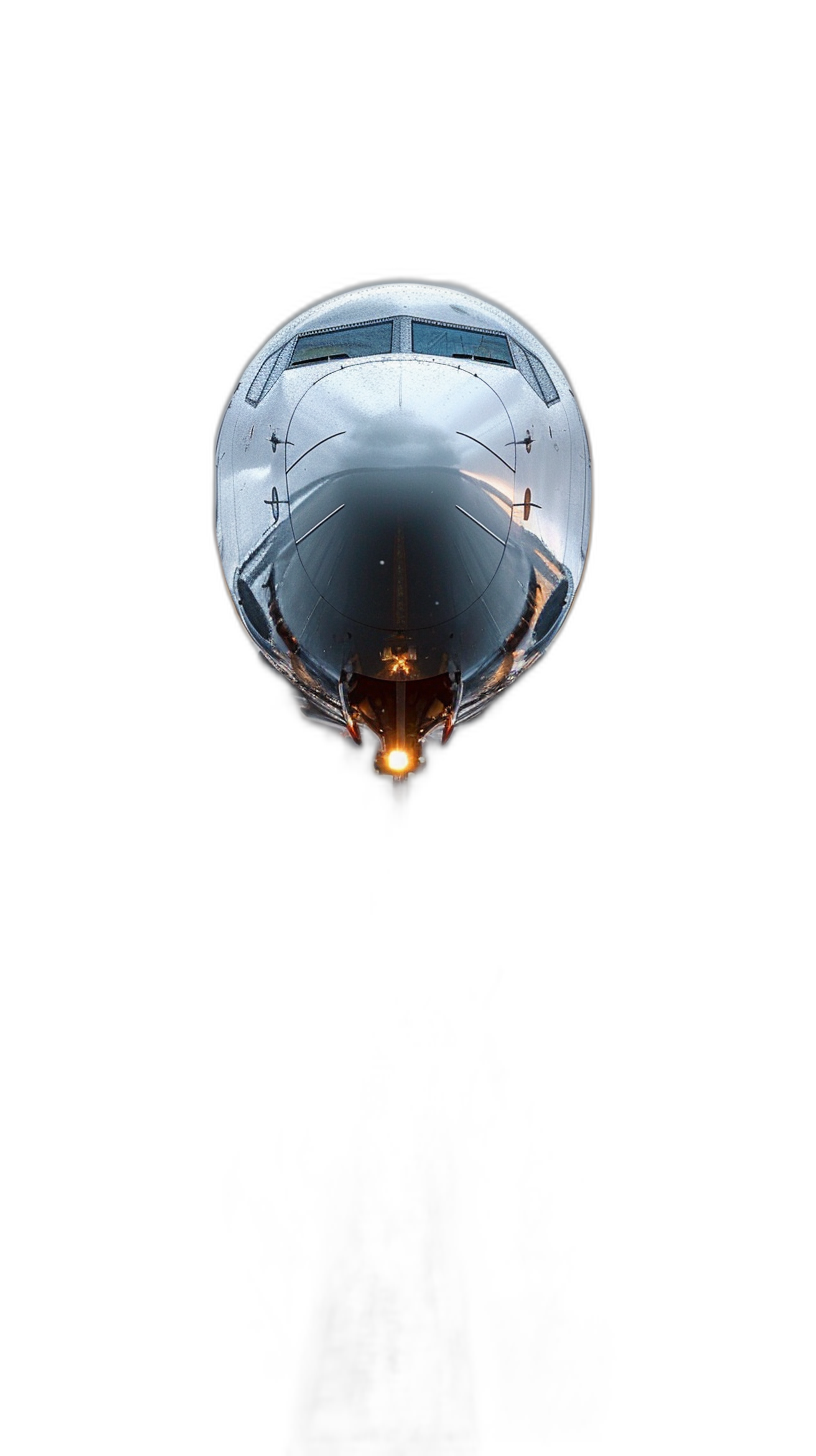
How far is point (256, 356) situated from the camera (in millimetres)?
6391

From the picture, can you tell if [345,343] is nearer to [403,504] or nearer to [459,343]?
[459,343]

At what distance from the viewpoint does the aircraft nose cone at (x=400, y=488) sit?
17.1 ft

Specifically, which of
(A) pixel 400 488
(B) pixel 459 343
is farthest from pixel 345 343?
(A) pixel 400 488

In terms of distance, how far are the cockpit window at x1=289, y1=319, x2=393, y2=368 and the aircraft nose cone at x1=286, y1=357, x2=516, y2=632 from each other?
132mm

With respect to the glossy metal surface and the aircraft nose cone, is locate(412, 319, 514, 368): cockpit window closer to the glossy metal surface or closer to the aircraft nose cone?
the glossy metal surface

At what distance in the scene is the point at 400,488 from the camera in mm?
5199

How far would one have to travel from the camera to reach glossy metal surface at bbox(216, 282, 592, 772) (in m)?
5.27

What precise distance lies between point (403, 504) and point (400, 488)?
0.25 ft

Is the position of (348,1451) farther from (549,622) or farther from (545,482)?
(545,482)

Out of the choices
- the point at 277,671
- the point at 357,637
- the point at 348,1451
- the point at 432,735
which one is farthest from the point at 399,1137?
the point at 357,637

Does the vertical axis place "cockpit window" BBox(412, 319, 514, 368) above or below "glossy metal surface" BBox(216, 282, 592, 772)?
above

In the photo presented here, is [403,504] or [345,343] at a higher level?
[345,343]

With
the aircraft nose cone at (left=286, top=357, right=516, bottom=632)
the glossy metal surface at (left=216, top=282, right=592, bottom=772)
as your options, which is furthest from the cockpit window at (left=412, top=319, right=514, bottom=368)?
the aircraft nose cone at (left=286, top=357, right=516, bottom=632)

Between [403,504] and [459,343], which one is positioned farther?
[459,343]
